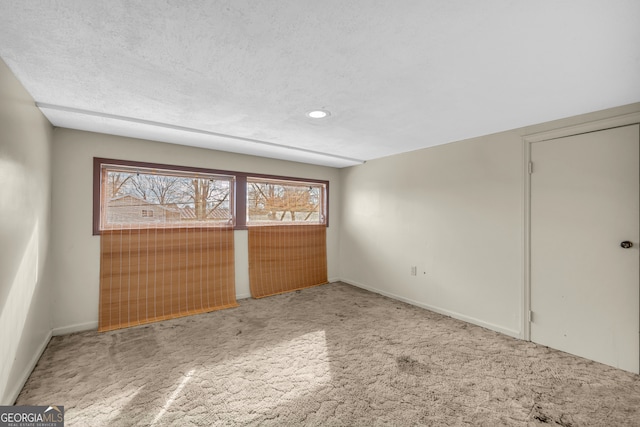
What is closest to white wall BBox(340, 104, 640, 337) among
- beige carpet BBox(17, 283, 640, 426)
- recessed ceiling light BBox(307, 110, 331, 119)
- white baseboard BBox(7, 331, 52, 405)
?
beige carpet BBox(17, 283, 640, 426)

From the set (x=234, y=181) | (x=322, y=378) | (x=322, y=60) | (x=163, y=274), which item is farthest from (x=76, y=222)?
(x=322, y=60)

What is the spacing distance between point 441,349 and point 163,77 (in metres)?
3.19

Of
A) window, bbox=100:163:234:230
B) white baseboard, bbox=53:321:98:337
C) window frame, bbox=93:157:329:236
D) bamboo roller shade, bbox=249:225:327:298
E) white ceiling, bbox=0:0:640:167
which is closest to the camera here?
white ceiling, bbox=0:0:640:167

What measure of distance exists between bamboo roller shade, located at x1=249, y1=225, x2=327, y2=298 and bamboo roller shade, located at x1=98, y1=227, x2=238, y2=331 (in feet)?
1.34

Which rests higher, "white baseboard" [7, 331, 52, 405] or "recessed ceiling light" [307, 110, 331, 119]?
"recessed ceiling light" [307, 110, 331, 119]

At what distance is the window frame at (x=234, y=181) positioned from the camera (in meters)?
3.00

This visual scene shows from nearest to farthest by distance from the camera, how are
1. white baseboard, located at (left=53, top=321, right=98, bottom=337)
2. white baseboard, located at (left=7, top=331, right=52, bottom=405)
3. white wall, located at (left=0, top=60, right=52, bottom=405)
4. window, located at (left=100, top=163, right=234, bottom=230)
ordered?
1. white wall, located at (left=0, top=60, right=52, bottom=405)
2. white baseboard, located at (left=7, top=331, right=52, bottom=405)
3. white baseboard, located at (left=53, top=321, right=98, bottom=337)
4. window, located at (left=100, top=163, right=234, bottom=230)

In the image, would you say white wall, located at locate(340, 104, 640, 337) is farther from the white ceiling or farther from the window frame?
the window frame

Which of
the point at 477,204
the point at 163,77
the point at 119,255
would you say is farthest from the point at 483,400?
the point at 119,255

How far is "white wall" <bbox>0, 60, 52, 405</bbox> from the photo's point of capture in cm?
165

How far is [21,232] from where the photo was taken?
1960mm

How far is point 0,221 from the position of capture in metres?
1.62


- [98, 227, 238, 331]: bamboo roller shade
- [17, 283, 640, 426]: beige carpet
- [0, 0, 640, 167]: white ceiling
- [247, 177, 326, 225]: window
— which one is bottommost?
[17, 283, 640, 426]: beige carpet

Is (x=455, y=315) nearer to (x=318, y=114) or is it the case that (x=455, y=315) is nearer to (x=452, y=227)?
(x=452, y=227)
